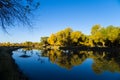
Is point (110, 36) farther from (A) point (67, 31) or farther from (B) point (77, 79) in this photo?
(B) point (77, 79)

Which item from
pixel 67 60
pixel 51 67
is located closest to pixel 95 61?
pixel 67 60

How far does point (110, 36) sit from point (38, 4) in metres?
A: 84.6

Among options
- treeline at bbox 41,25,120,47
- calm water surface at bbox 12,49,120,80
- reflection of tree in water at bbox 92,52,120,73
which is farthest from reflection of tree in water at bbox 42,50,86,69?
treeline at bbox 41,25,120,47

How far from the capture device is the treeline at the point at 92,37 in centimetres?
9762

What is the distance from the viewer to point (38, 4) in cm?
1438

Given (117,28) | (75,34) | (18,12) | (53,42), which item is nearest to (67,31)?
(75,34)

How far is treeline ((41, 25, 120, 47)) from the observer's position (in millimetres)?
97625

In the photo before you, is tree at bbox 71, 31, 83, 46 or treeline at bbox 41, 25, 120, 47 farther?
tree at bbox 71, 31, 83, 46

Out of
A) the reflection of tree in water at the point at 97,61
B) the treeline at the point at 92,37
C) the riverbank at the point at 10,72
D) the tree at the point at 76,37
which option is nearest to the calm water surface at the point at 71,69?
the reflection of tree in water at the point at 97,61

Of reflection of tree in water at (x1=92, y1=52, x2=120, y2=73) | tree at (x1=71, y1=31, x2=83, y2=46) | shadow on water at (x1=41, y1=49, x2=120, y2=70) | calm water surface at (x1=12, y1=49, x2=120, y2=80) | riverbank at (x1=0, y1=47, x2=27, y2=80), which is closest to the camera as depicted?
riverbank at (x1=0, y1=47, x2=27, y2=80)

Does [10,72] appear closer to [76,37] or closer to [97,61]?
[97,61]

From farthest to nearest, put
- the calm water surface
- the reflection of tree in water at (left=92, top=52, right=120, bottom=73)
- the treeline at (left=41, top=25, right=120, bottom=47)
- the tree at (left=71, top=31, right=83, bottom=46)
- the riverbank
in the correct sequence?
the tree at (left=71, top=31, right=83, bottom=46) < the treeline at (left=41, top=25, right=120, bottom=47) < the reflection of tree in water at (left=92, top=52, right=120, bottom=73) < the calm water surface < the riverbank

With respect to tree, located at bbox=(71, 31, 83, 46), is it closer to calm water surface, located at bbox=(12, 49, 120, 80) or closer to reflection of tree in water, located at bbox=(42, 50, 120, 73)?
reflection of tree in water, located at bbox=(42, 50, 120, 73)

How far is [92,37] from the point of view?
10844 cm
